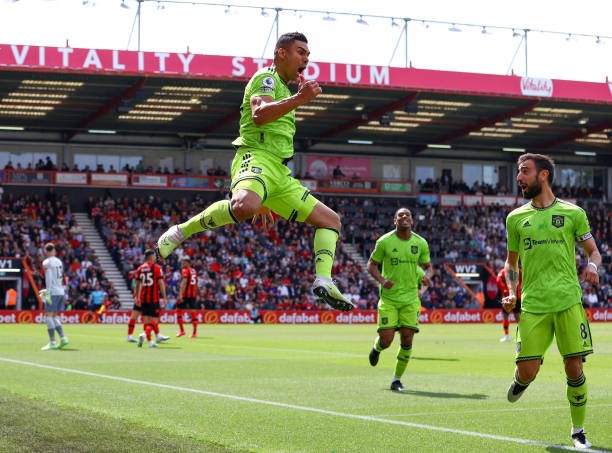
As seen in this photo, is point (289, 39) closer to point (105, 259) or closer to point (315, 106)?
point (105, 259)

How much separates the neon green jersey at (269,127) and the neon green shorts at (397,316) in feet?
23.5

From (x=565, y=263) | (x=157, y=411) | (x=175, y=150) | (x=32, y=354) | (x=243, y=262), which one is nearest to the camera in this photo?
(x=565, y=263)

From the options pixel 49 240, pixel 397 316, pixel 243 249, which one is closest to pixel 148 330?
pixel 397 316

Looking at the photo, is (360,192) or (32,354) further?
(360,192)

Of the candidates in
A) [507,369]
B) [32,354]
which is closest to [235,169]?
[507,369]

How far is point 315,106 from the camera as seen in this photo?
51156 mm

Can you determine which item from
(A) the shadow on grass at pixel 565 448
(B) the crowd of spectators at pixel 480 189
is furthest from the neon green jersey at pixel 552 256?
(B) the crowd of spectators at pixel 480 189

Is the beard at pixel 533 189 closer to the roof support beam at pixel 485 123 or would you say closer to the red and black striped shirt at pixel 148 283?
the red and black striped shirt at pixel 148 283

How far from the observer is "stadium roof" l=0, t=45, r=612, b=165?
43719 millimetres

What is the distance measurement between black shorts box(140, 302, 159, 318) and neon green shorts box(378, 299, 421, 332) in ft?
34.2

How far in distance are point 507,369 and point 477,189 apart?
1749 inches

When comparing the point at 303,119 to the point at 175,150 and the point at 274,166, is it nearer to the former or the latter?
the point at 175,150

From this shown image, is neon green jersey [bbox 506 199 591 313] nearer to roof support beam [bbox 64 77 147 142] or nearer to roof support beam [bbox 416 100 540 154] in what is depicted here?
roof support beam [bbox 64 77 147 142]

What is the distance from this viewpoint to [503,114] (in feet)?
176
